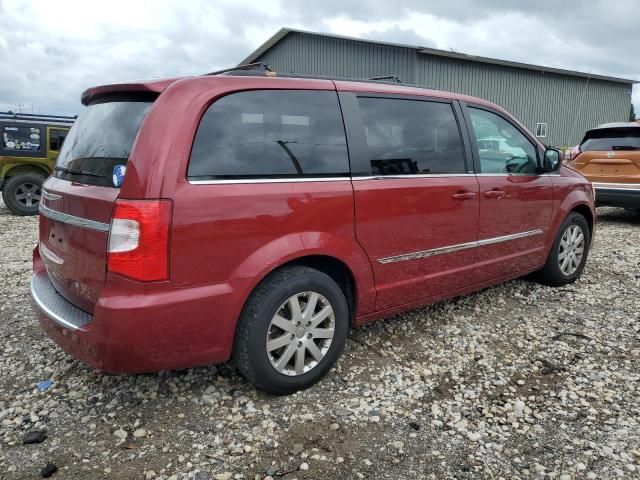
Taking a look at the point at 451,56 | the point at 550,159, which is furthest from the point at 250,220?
the point at 451,56

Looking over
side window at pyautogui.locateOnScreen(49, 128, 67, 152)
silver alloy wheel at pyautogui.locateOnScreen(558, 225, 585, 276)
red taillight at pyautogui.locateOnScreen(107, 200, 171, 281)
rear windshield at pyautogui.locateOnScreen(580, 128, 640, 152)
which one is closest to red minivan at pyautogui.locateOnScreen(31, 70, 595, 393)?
red taillight at pyautogui.locateOnScreen(107, 200, 171, 281)

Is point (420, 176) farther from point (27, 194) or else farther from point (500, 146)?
point (27, 194)

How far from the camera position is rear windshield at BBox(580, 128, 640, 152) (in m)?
7.82

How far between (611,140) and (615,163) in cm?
47

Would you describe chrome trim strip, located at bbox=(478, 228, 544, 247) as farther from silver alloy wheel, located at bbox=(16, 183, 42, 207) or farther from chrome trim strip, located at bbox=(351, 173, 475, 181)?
silver alloy wheel, located at bbox=(16, 183, 42, 207)

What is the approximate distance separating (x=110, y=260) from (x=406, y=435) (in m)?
1.64

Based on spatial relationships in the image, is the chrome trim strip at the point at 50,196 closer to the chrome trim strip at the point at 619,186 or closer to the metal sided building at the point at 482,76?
the chrome trim strip at the point at 619,186

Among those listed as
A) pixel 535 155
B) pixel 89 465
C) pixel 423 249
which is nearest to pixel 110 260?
pixel 89 465

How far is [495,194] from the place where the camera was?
3.75 m

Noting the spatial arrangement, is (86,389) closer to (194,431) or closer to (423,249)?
(194,431)

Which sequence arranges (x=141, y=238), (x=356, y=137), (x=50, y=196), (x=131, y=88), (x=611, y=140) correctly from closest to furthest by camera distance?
1. (x=141, y=238)
2. (x=131, y=88)
3. (x=50, y=196)
4. (x=356, y=137)
5. (x=611, y=140)

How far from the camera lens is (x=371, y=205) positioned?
2961 millimetres

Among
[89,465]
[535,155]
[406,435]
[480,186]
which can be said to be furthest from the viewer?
[535,155]

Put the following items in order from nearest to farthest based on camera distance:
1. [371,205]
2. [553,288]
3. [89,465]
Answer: [89,465] < [371,205] < [553,288]
